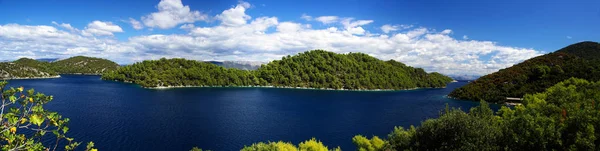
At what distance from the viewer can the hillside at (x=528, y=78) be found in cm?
12644

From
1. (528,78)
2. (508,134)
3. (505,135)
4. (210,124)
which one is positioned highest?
(528,78)

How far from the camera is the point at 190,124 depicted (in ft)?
248

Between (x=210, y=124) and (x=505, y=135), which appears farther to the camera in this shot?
(x=210, y=124)

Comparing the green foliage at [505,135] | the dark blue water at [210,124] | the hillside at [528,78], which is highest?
the hillside at [528,78]

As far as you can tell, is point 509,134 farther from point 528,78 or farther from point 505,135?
point 528,78

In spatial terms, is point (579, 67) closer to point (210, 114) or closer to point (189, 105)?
point (210, 114)

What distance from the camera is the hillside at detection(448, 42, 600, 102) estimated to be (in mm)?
126438

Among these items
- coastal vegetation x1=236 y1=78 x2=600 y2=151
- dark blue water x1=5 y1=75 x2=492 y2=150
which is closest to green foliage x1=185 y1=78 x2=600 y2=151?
coastal vegetation x1=236 y1=78 x2=600 y2=151

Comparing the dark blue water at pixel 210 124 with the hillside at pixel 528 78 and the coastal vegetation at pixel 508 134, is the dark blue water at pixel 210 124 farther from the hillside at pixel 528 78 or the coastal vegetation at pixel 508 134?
the hillside at pixel 528 78

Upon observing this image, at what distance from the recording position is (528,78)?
14062cm

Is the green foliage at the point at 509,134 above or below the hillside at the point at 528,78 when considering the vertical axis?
below

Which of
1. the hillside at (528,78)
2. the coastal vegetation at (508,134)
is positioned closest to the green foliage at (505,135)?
the coastal vegetation at (508,134)

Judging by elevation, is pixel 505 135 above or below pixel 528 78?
below

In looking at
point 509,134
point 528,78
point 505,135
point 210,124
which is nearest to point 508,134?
point 509,134
